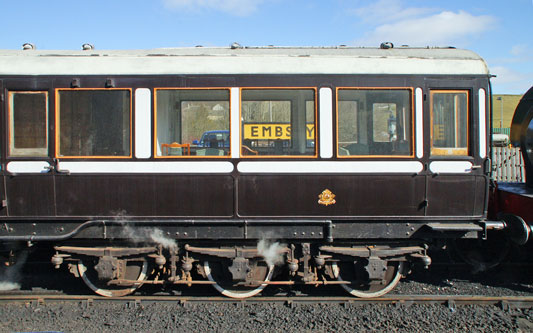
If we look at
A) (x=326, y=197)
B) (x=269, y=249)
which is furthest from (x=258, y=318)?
(x=326, y=197)

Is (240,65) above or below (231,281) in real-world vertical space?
above

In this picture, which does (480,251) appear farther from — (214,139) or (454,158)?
(214,139)

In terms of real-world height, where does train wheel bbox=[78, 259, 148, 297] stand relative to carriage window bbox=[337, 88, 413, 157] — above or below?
below

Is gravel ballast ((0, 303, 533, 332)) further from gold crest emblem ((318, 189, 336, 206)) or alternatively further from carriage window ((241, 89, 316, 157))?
carriage window ((241, 89, 316, 157))

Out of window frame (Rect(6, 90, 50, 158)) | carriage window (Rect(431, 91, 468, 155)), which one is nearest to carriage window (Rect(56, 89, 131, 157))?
window frame (Rect(6, 90, 50, 158))

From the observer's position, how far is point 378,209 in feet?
16.8

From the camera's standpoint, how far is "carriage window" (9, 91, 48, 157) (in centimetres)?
512

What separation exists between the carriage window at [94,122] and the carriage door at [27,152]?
0.73 feet

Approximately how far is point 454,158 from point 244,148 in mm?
2669

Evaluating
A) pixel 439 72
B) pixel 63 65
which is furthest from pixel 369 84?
pixel 63 65

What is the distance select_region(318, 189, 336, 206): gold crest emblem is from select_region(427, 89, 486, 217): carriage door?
1.24 m

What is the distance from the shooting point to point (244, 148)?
16.7 ft

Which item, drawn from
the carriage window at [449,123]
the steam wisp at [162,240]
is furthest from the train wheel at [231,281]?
the carriage window at [449,123]

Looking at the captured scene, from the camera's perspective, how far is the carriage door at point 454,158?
5109 millimetres
